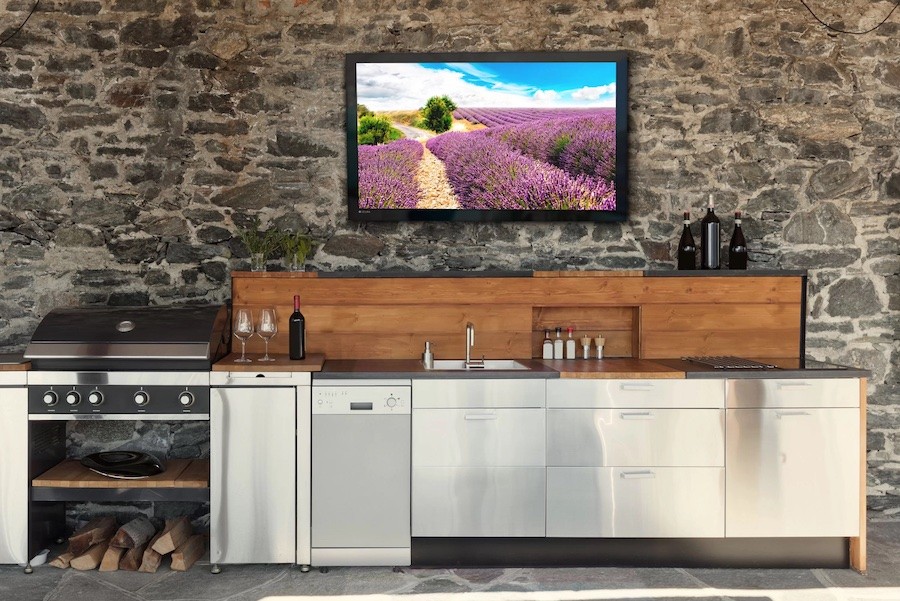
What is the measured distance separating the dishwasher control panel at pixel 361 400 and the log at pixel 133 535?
1.15 m

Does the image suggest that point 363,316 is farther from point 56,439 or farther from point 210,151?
point 56,439

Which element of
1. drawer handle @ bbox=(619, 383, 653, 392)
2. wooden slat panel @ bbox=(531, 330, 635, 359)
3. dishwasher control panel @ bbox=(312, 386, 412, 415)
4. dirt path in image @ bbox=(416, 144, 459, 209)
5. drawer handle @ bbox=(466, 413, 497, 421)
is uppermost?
dirt path in image @ bbox=(416, 144, 459, 209)

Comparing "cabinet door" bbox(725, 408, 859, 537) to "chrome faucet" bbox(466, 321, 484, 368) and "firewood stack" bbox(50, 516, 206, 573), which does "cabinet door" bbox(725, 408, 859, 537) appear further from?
"firewood stack" bbox(50, 516, 206, 573)

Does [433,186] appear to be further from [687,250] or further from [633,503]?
[633,503]

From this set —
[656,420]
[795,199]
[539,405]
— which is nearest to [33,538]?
[539,405]

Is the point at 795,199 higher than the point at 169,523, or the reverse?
the point at 795,199

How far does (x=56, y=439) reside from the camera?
397cm

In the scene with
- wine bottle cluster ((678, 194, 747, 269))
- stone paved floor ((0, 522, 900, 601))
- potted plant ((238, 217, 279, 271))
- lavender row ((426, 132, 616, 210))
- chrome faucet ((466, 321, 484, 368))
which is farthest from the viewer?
lavender row ((426, 132, 616, 210))

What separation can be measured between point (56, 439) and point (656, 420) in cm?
314

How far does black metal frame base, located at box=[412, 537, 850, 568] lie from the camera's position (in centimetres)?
358

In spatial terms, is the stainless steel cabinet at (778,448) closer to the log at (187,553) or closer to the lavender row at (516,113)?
the lavender row at (516,113)

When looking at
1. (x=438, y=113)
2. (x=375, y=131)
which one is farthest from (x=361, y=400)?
(x=438, y=113)

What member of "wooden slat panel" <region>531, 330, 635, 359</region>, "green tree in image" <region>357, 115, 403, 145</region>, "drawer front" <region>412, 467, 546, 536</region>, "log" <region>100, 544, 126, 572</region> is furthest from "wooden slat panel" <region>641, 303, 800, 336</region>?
"log" <region>100, 544, 126, 572</region>

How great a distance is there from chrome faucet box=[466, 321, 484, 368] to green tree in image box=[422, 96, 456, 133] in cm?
116
